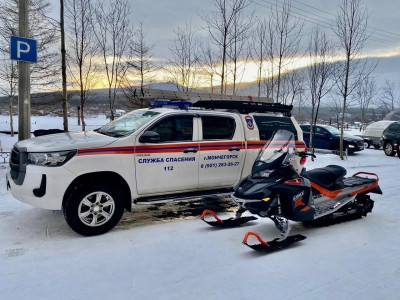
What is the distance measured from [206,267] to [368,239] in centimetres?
254

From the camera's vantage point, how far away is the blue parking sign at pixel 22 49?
7090 millimetres

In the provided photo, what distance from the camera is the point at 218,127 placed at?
6.10 meters

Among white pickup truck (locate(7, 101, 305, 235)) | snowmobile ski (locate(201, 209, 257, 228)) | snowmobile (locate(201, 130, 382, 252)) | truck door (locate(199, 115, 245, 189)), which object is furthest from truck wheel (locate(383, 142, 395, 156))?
snowmobile ski (locate(201, 209, 257, 228))

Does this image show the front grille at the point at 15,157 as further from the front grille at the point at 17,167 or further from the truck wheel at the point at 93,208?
the truck wheel at the point at 93,208

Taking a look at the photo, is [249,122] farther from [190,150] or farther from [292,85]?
[292,85]

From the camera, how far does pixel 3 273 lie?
3723 millimetres

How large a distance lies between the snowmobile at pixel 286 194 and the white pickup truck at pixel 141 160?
975 mm

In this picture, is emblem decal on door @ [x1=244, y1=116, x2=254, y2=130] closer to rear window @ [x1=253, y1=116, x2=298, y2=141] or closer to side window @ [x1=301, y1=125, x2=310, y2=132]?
rear window @ [x1=253, y1=116, x2=298, y2=141]

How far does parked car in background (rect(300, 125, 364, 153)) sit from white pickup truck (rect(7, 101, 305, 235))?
35.6ft

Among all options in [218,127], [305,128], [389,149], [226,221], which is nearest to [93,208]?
[226,221]

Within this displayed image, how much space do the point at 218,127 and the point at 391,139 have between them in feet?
43.5

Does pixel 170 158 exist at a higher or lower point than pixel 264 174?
higher

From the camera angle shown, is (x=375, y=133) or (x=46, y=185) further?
(x=375, y=133)

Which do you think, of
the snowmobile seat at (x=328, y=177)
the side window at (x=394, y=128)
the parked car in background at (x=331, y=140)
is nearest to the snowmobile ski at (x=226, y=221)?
the snowmobile seat at (x=328, y=177)
